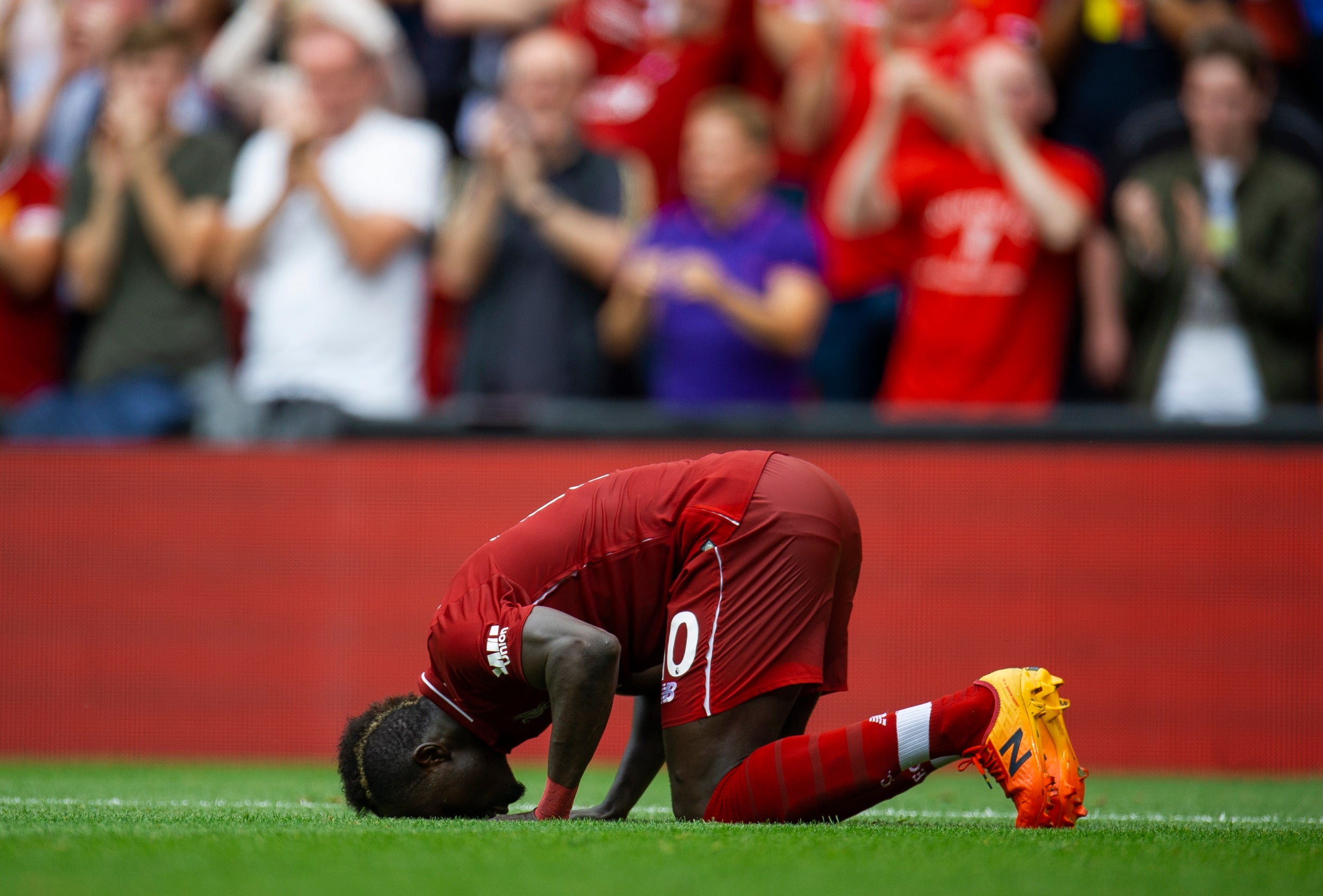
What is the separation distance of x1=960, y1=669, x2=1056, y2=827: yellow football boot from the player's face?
1.40 metres

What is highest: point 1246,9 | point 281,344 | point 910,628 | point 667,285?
point 1246,9

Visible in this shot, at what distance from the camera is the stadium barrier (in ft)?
26.2

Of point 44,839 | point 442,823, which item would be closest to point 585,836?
point 442,823

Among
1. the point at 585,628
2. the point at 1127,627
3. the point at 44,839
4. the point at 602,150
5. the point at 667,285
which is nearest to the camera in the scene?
the point at 44,839

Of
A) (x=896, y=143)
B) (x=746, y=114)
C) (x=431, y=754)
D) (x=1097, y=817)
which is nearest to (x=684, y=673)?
(x=431, y=754)

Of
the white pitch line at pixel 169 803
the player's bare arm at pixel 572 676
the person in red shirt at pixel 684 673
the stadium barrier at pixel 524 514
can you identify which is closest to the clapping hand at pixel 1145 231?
the stadium barrier at pixel 524 514

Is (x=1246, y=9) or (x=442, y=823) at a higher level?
(x=1246, y=9)

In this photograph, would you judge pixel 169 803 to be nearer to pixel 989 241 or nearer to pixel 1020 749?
pixel 1020 749

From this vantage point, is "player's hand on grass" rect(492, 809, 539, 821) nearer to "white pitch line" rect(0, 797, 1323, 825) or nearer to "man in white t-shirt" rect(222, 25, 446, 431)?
"white pitch line" rect(0, 797, 1323, 825)

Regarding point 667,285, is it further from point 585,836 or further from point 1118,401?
point 585,836

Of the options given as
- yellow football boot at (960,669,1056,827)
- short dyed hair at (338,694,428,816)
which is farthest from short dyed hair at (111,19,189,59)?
yellow football boot at (960,669,1056,827)

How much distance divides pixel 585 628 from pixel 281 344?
4772 millimetres

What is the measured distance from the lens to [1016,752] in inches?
179

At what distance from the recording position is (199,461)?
28.5ft
